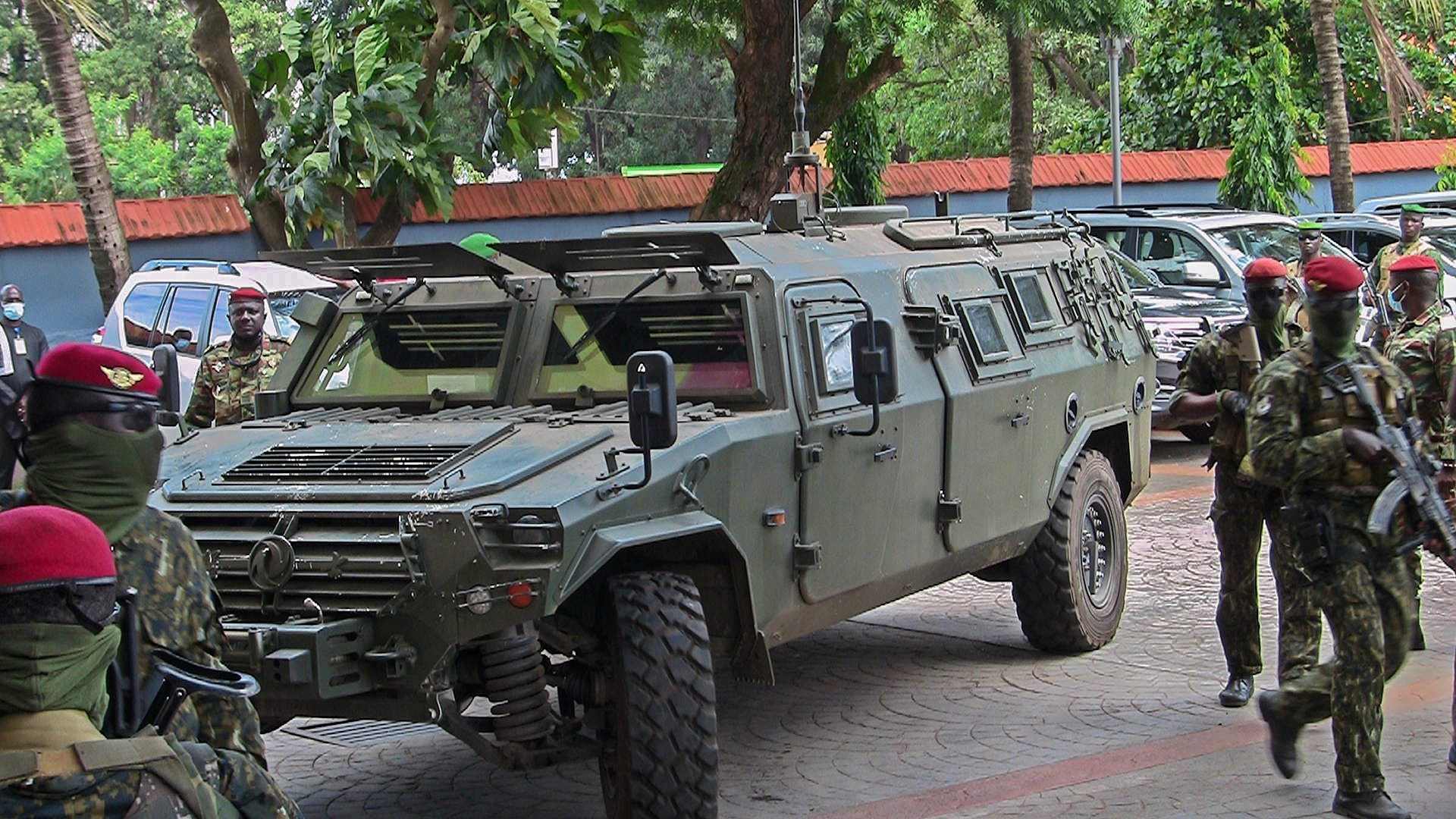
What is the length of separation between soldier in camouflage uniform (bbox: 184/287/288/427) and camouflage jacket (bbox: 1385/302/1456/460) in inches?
212

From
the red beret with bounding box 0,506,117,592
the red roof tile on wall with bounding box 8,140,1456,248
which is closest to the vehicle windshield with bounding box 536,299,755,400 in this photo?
→ the red beret with bounding box 0,506,117,592

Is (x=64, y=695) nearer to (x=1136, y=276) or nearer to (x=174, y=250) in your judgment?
(x=1136, y=276)

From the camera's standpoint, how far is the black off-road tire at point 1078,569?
8.37m

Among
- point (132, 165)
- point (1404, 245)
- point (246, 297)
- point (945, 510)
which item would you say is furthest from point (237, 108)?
point (132, 165)

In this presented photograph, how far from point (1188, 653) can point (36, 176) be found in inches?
972

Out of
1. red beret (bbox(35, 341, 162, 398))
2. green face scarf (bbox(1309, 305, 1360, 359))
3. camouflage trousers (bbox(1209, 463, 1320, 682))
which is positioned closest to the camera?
red beret (bbox(35, 341, 162, 398))

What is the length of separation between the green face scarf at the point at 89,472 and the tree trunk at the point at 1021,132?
1680 centimetres

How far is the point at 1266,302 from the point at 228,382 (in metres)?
5.23

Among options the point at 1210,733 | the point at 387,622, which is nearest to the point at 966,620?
the point at 1210,733

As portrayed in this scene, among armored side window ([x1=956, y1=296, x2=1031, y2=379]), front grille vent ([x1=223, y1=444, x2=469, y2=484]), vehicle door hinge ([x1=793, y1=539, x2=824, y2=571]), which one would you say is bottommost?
vehicle door hinge ([x1=793, y1=539, x2=824, y2=571])

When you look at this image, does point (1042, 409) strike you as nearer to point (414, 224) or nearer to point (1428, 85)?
point (414, 224)

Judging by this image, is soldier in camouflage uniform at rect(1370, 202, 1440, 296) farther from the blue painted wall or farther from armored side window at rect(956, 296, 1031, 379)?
armored side window at rect(956, 296, 1031, 379)

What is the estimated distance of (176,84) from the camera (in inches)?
1326

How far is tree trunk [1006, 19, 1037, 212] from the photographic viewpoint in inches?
778
